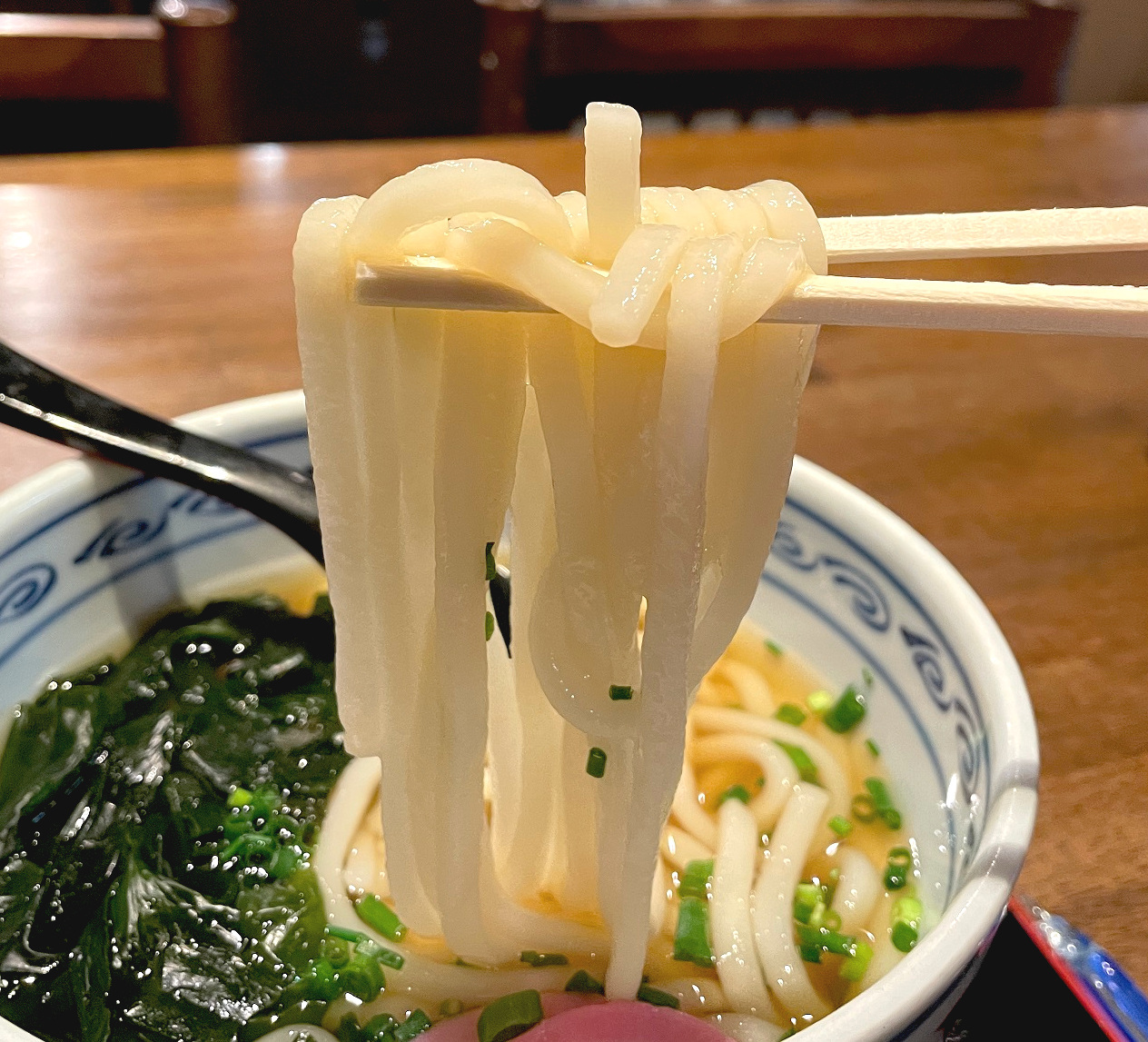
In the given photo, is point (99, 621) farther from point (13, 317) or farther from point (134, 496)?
point (13, 317)

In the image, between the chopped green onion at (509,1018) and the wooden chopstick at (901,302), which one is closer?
the wooden chopstick at (901,302)

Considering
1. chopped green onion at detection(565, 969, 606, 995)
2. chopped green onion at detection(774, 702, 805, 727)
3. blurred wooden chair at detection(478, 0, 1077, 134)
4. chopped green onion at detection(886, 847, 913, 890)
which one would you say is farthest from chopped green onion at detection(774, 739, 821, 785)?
blurred wooden chair at detection(478, 0, 1077, 134)

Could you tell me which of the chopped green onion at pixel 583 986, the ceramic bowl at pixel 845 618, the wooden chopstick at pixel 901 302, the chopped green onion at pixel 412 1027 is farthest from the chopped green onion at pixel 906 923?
the wooden chopstick at pixel 901 302

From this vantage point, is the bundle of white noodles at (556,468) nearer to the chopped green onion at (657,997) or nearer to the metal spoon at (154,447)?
the chopped green onion at (657,997)

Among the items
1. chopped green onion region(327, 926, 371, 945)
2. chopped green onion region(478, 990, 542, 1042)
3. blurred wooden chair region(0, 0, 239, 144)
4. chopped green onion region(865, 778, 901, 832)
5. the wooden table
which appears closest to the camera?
chopped green onion region(478, 990, 542, 1042)

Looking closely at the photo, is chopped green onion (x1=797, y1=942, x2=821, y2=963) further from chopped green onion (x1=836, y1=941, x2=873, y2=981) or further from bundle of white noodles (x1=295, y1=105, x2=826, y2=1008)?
bundle of white noodles (x1=295, y1=105, x2=826, y2=1008)
